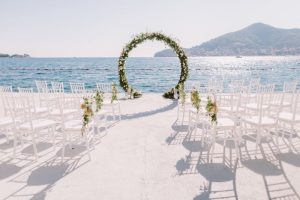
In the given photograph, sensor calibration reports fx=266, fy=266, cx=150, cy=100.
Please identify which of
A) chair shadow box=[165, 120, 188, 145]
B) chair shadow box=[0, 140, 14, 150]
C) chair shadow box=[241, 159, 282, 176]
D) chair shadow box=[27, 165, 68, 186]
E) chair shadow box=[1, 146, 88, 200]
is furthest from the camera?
chair shadow box=[165, 120, 188, 145]

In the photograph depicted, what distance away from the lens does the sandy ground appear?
371cm

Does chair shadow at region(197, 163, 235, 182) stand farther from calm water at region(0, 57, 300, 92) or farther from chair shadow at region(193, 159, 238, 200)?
calm water at region(0, 57, 300, 92)

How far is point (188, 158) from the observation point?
495cm

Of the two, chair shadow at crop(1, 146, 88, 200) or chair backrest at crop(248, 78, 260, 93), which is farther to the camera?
chair backrest at crop(248, 78, 260, 93)

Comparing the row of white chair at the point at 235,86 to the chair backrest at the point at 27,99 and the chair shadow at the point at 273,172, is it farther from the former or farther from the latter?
the chair backrest at the point at 27,99

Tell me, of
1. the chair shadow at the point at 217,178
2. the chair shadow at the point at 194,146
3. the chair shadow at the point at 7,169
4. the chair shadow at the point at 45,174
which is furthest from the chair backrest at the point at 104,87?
the chair shadow at the point at 217,178

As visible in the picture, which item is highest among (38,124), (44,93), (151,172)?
(44,93)

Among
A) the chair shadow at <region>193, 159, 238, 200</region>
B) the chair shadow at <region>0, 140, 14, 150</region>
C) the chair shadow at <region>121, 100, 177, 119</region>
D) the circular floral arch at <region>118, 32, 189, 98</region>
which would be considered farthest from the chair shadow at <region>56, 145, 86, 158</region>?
the circular floral arch at <region>118, 32, 189, 98</region>

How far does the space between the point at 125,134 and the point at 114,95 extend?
1604mm

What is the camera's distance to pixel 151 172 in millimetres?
4336

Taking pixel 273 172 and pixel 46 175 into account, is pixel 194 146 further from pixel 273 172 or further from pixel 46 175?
pixel 46 175

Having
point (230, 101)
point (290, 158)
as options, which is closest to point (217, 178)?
point (290, 158)

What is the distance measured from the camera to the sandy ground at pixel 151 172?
3707mm

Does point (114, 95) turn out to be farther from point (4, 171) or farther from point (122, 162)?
point (4, 171)
